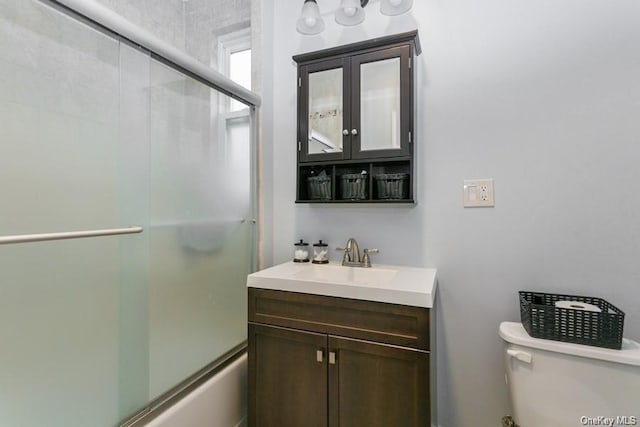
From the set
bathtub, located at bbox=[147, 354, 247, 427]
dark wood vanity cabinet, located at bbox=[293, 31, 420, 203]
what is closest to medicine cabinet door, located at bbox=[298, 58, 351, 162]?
dark wood vanity cabinet, located at bbox=[293, 31, 420, 203]

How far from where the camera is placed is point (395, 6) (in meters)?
1.39

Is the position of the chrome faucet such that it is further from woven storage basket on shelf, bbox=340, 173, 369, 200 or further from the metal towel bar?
the metal towel bar

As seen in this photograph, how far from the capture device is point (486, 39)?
4.59 feet

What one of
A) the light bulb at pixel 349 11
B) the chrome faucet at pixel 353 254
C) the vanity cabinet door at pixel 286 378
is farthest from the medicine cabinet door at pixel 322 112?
the vanity cabinet door at pixel 286 378

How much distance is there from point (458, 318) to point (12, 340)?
5.35ft

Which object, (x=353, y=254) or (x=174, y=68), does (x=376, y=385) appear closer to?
(x=353, y=254)

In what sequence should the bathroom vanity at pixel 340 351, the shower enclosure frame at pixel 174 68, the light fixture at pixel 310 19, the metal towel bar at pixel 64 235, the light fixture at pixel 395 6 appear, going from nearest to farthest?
1. the metal towel bar at pixel 64 235
2. the shower enclosure frame at pixel 174 68
3. the bathroom vanity at pixel 340 351
4. the light fixture at pixel 395 6
5. the light fixture at pixel 310 19

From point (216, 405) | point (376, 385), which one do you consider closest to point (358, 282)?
point (376, 385)

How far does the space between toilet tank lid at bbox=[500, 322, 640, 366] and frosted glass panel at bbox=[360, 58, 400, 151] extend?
0.91 metres

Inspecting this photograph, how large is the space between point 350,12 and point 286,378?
171 centimetres

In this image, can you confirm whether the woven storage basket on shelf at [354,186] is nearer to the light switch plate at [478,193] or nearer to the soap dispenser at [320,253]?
the soap dispenser at [320,253]

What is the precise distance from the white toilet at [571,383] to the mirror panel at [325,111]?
1.16 metres

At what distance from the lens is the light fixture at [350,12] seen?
1.46 meters

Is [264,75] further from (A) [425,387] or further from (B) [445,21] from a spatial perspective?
(A) [425,387]
